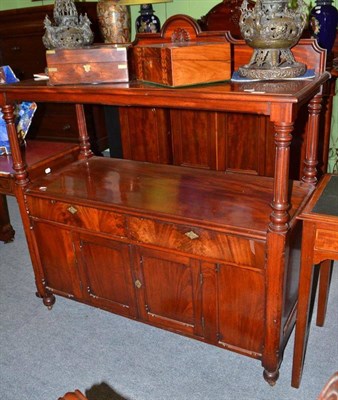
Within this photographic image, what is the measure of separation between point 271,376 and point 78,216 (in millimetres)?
1173

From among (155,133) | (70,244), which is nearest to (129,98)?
(70,244)

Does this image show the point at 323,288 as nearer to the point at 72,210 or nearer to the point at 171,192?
the point at 171,192

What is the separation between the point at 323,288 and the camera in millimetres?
2236

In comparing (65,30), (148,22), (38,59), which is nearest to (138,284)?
(65,30)

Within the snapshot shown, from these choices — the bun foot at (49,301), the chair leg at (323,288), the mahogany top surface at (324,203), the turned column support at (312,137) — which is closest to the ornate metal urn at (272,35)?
the turned column support at (312,137)

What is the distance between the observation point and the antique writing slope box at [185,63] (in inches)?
65.8

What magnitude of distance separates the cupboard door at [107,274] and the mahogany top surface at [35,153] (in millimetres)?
611

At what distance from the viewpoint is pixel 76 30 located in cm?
204

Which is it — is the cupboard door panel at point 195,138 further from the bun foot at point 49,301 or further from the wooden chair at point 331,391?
the wooden chair at point 331,391

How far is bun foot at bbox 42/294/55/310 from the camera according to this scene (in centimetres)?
256

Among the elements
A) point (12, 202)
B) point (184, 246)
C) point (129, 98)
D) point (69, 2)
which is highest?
point (69, 2)

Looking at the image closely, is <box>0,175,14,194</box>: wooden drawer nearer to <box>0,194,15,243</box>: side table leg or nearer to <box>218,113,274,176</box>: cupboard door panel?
<box>0,194,15,243</box>: side table leg

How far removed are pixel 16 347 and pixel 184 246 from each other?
3.70 feet

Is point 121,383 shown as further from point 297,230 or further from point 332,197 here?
point 332,197
